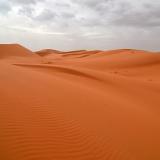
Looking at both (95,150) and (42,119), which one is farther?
(42,119)

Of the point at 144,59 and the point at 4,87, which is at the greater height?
the point at 144,59

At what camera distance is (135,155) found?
3.83 meters

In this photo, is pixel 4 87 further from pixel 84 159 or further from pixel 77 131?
pixel 84 159

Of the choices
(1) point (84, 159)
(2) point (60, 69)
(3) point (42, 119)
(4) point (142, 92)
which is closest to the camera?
(1) point (84, 159)

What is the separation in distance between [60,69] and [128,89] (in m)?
3.97

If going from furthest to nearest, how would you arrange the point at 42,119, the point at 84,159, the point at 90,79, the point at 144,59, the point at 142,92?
the point at 144,59 → the point at 90,79 → the point at 142,92 → the point at 42,119 → the point at 84,159

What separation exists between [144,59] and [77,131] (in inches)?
588

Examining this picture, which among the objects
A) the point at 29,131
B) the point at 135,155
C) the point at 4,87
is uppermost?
the point at 4,87

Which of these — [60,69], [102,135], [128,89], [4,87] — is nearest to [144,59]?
[60,69]

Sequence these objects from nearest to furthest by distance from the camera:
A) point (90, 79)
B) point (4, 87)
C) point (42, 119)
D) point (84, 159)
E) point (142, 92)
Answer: point (84, 159), point (42, 119), point (4, 87), point (142, 92), point (90, 79)

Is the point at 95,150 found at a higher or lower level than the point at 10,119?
lower

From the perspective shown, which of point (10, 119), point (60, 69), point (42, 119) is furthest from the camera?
point (60, 69)

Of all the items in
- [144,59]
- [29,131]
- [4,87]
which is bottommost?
[29,131]

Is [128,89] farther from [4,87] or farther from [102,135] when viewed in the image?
[102,135]
